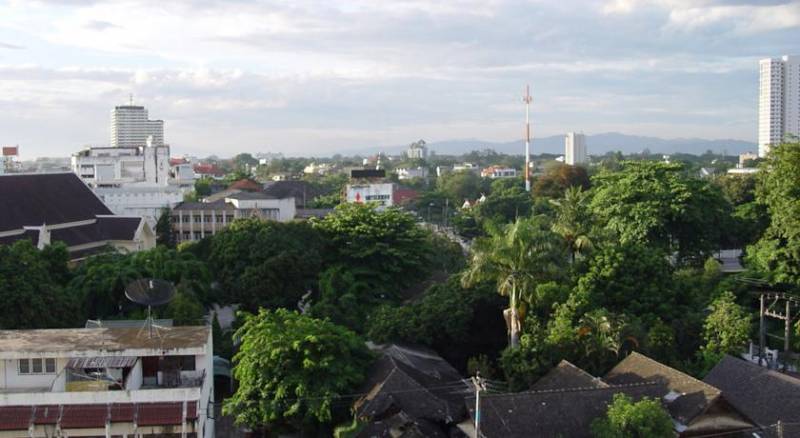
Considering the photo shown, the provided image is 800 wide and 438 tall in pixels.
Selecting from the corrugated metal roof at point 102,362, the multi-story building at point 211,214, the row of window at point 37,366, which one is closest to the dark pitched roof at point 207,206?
the multi-story building at point 211,214

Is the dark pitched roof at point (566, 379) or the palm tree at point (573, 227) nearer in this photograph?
the dark pitched roof at point (566, 379)

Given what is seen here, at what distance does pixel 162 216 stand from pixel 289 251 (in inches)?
891

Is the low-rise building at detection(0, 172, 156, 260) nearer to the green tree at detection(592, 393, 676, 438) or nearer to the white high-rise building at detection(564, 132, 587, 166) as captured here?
the green tree at detection(592, 393, 676, 438)

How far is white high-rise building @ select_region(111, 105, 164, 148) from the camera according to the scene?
389ft

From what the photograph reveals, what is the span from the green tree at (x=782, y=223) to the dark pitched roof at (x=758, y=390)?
678cm

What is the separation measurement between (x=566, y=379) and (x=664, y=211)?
1154cm

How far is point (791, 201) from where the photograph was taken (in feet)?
74.5

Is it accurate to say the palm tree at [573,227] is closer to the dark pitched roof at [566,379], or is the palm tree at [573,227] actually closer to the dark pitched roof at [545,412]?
the dark pitched roof at [566,379]

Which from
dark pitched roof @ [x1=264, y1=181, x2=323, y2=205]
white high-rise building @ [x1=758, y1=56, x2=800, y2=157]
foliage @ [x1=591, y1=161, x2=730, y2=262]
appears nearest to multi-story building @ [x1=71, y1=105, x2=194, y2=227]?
dark pitched roof @ [x1=264, y1=181, x2=323, y2=205]

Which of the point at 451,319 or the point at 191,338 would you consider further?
the point at 451,319

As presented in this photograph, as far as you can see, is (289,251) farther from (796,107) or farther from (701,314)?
(796,107)

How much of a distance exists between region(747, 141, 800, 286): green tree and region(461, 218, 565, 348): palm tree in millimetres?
7659

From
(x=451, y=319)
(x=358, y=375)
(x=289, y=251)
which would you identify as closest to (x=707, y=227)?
(x=451, y=319)

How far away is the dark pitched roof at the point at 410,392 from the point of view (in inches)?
604
